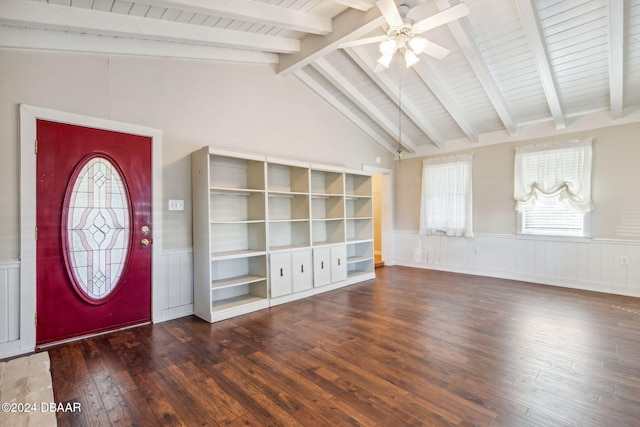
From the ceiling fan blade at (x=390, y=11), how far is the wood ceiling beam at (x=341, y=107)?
233 cm

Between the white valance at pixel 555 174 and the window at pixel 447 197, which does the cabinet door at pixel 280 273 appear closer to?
the window at pixel 447 197

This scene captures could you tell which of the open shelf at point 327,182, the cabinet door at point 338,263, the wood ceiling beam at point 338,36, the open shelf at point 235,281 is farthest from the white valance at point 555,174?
the open shelf at point 235,281

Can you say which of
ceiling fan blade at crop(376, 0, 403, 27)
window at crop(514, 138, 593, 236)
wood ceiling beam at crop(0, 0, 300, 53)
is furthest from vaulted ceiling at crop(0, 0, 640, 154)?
ceiling fan blade at crop(376, 0, 403, 27)

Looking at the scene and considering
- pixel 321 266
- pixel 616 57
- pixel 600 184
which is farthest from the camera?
pixel 321 266

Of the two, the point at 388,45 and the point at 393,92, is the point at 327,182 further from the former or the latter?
the point at 388,45

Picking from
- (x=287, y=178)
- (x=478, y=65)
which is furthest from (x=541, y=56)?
(x=287, y=178)

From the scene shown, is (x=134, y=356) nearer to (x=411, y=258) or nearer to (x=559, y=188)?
(x=411, y=258)

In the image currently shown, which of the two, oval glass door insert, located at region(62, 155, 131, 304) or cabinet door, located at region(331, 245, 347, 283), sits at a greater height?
oval glass door insert, located at region(62, 155, 131, 304)

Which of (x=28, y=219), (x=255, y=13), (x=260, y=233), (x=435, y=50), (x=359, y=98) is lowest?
(x=260, y=233)

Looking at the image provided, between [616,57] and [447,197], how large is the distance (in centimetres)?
308

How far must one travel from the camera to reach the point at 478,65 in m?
3.93

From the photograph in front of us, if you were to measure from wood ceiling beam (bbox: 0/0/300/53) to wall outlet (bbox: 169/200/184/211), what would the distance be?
1.76m

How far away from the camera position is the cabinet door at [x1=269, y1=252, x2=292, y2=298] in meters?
4.01

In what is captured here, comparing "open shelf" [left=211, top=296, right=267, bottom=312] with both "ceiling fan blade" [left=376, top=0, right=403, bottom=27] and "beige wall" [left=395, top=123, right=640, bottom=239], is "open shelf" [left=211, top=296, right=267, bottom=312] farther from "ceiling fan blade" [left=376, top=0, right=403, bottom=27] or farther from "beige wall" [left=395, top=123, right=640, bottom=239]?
"beige wall" [left=395, top=123, right=640, bottom=239]
